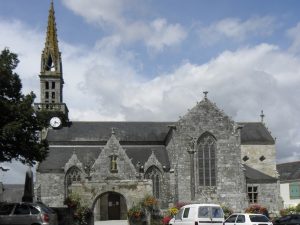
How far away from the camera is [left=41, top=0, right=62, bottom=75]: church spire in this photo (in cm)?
6197

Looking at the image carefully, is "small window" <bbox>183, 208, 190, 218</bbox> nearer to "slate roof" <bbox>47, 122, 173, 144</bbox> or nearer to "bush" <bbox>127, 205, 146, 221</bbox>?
"bush" <bbox>127, 205, 146, 221</bbox>

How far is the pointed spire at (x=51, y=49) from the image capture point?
204 feet

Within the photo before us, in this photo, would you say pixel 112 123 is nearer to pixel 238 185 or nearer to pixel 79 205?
pixel 238 185

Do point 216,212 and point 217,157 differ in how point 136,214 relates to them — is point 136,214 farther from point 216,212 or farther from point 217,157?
point 217,157

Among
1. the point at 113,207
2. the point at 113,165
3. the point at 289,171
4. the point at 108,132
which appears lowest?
the point at 113,207

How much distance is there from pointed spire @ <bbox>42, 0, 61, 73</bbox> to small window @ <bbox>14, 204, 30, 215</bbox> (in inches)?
1613

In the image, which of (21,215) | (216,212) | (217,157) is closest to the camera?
(21,215)

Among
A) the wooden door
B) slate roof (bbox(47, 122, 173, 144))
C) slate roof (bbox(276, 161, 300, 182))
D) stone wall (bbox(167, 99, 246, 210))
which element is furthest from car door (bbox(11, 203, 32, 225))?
slate roof (bbox(276, 161, 300, 182))

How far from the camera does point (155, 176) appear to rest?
1844 inches

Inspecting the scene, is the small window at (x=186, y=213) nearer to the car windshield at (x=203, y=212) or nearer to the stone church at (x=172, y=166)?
the car windshield at (x=203, y=212)

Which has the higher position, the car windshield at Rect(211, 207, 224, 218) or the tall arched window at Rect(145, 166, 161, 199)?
the tall arched window at Rect(145, 166, 161, 199)

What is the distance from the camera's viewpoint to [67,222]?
30984mm

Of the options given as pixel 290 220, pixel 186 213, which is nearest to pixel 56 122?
pixel 290 220

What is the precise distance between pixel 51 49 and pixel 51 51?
28 cm
